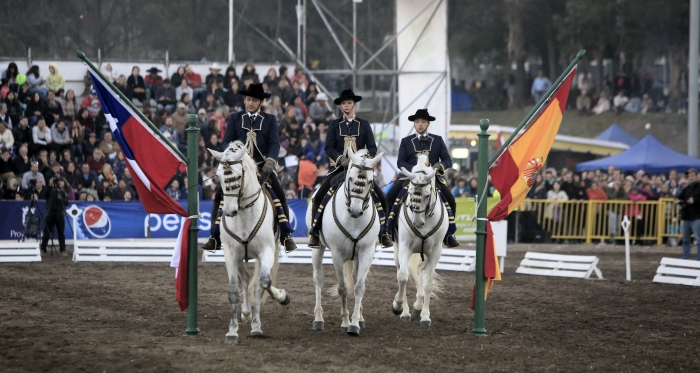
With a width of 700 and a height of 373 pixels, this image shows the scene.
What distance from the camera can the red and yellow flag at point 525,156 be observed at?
10.7m

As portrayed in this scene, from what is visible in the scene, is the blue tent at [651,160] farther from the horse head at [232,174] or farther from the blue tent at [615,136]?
the horse head at [232,174]

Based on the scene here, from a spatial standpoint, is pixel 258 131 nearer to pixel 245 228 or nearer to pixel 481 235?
pixel 245 228

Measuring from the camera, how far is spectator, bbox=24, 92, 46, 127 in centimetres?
2269

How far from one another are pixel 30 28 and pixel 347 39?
17.5 meters

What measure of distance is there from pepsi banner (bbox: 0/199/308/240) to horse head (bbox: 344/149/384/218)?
11.0 m

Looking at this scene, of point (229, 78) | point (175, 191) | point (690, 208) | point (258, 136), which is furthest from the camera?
point (229, 78)

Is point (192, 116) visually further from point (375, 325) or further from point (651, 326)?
point (651, 326)

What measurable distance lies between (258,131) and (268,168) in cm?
69

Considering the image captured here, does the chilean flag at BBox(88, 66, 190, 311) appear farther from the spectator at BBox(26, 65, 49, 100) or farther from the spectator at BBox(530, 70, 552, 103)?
the spectator at BBox(530, 70, 552, 103)

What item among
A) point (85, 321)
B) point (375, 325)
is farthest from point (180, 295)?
point (375, 325)

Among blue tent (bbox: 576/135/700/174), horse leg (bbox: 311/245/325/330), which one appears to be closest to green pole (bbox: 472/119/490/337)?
horse leg (bbox: 311/245/325/330)

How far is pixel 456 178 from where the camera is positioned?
26984 millimetres

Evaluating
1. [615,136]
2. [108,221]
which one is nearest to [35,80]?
[108,221]

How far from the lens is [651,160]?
28438 mm
